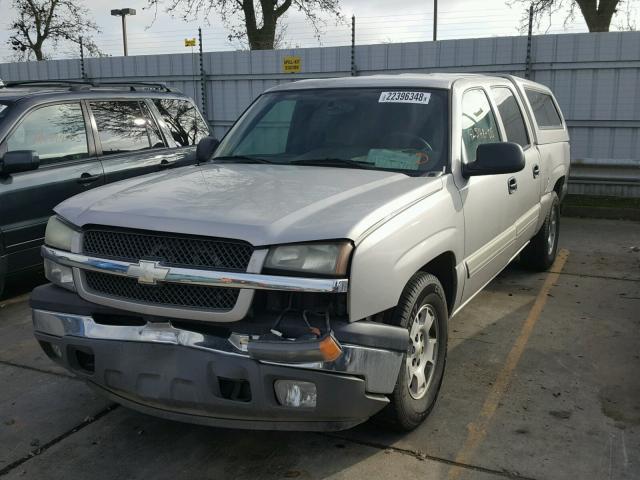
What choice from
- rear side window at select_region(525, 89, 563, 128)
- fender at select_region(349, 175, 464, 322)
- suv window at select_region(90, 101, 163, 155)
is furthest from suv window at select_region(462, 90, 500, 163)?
suv window at select_region(90, 101, 163, 155)

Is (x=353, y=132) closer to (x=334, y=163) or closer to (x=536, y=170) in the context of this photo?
(x=334, y=163)

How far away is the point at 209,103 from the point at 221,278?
11.1m

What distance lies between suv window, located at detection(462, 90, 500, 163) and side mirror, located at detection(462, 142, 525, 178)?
0.87ft

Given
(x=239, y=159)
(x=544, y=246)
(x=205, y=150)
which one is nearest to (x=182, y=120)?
(x=205, y=150)

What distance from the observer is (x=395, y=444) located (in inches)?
130

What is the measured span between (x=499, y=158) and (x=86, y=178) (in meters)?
3.90

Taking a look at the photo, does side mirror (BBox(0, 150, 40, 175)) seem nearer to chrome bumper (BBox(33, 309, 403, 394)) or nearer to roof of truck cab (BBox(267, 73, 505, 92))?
roof of truck cab (BBox(267, 73, 505, 92))

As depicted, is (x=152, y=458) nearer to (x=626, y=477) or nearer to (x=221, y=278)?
(x=221, y=278)

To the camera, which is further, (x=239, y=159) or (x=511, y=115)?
(x=511, y=115)

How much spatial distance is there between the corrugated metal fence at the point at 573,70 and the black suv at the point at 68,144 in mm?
5324

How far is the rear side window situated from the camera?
6.20 metres

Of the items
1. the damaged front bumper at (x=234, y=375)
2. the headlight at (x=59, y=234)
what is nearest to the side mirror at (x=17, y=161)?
the headlight at (x=59, y=234)

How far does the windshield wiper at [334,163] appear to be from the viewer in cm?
392

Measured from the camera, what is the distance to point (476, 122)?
14.5ft
